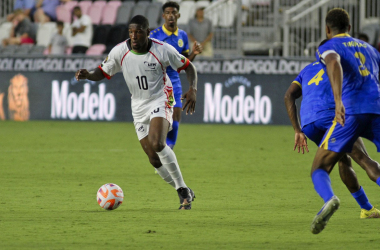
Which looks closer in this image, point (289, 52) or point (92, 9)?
point (289, 52)

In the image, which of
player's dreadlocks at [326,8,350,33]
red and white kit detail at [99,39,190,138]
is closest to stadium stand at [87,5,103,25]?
red and white kit detail at [99,39,190,138]

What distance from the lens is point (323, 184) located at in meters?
5.41

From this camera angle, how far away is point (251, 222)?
6.13m

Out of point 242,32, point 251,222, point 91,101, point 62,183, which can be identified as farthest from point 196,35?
point 251,222

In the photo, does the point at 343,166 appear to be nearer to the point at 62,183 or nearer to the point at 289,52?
the point at 62,183

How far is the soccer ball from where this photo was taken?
6.72 m

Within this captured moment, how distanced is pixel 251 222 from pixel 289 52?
14059mm

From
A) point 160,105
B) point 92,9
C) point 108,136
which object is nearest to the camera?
point 160,105

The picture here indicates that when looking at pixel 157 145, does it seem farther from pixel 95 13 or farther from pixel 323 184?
pixel 95 13

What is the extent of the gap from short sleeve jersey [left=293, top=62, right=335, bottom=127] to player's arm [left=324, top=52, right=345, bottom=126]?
795 mm

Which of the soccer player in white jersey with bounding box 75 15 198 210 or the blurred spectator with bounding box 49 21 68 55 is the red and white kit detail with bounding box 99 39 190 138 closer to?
the soccer player in white jersey with bounding box 75 15 198 210

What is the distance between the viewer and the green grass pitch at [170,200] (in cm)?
534

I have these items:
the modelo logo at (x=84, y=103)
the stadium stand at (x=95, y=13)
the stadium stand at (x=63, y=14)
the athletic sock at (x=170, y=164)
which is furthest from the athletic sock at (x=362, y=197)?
the stadium stand at (x=63, y=14)

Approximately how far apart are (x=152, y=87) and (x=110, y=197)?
4.16 feet
